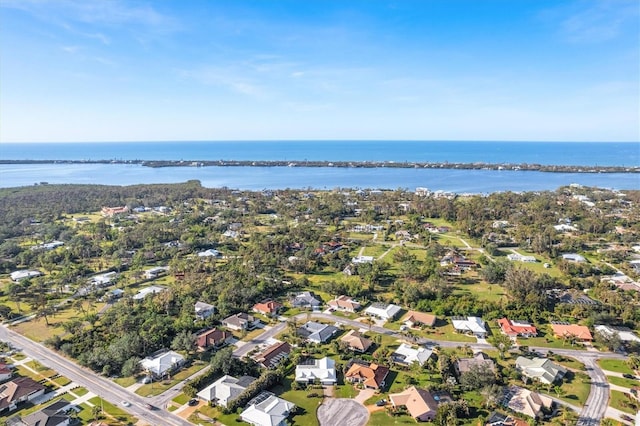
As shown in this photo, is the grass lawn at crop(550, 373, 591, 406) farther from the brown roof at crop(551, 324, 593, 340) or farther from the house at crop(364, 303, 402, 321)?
the house at crop(364, 303, 402, 321)

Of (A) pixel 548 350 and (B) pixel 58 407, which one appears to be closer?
(B) pixel 58 407

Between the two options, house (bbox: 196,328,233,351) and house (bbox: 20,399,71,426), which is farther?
house (bbox: 196,328,233,351)

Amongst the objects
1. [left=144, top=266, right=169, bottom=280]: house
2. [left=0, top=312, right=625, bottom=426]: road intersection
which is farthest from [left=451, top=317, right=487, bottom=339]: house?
[left=144, top=266, right=169, bottom=280]: house

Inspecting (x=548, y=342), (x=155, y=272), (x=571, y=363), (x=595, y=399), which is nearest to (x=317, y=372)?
(x=595, y=399)

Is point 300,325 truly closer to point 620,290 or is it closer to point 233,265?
point 233,265

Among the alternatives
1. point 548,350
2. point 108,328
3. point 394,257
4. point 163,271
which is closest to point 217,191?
point 163,271

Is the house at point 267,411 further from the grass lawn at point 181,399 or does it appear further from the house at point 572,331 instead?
the house at point 572,331
